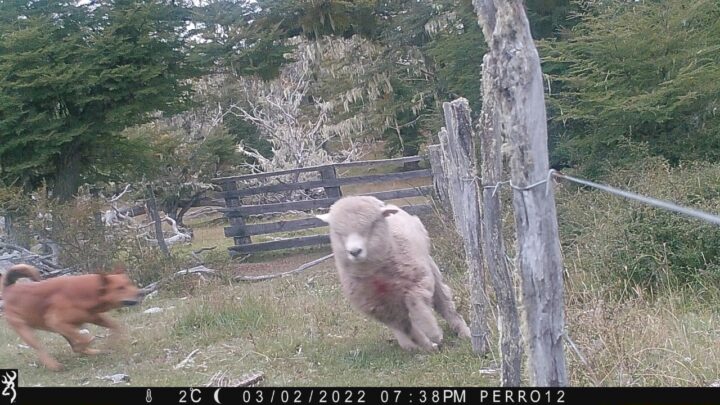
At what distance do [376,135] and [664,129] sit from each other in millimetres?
10986

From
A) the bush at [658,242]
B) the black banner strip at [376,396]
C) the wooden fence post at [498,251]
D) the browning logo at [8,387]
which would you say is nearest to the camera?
the black banner strip at [376,396]

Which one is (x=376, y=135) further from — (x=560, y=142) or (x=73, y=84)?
(x=73, y=84)

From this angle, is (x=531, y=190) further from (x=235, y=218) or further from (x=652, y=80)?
(x=235, y=218)

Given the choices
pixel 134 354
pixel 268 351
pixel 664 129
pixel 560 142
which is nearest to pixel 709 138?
pixel 664 129

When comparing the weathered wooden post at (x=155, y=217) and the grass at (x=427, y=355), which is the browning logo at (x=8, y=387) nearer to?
the grass at (x=427, y=355)

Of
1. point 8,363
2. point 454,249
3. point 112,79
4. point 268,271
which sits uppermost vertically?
point 112,79

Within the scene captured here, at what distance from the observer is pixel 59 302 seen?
6.41 metres

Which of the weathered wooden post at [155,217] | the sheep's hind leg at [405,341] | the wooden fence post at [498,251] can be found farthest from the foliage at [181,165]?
the wooden fence post at [498,251]

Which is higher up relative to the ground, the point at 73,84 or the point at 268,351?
the point at 73,84

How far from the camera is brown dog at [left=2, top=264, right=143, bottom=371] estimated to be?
6426 millimetres

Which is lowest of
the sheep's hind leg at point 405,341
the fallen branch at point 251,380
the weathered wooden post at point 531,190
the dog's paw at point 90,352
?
the sheep's hind leg at point 405,341

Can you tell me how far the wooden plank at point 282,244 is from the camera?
16.1 meters

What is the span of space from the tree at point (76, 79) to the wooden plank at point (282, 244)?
3.40 m

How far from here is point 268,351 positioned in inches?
265
